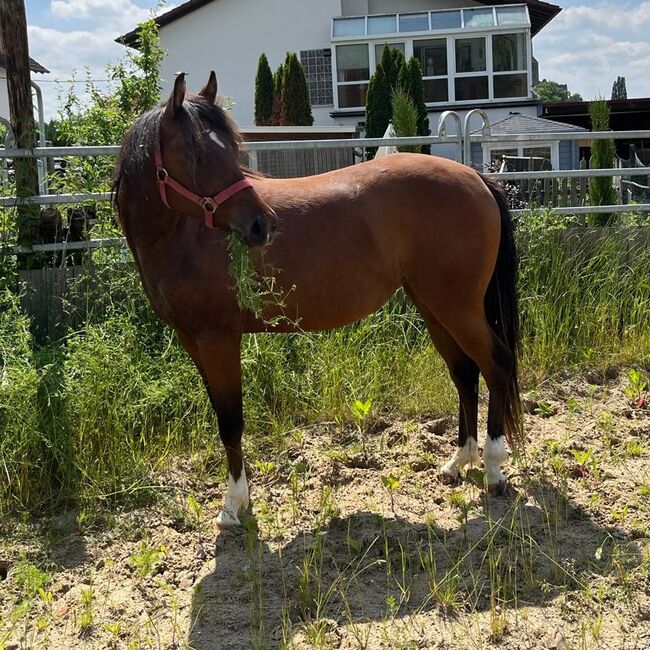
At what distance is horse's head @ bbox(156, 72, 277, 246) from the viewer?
290 centimetres

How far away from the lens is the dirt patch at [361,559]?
2545 millimetres

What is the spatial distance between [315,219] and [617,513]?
6.83 ft

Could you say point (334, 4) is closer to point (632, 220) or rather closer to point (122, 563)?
point (632, 220)

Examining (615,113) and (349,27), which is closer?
(615,113)

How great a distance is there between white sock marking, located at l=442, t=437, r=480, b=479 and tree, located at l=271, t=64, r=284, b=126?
1885 cm

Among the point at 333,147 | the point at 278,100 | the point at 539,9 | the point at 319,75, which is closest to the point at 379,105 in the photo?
the point at 278,100

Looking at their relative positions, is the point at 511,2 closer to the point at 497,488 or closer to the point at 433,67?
the point at 433,67

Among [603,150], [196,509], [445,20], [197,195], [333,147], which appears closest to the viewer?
[197,195]

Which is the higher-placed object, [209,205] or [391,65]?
[391,65]

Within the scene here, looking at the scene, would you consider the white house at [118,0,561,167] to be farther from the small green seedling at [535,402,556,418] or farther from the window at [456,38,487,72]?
the small green seedling at [535,402,556,418]

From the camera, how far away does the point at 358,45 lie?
885 inches

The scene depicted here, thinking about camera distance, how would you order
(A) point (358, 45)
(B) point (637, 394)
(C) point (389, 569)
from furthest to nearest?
(A) point (358, 45)
(B) point (637, 394)
(C) point (389, 569)

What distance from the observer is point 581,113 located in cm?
2211

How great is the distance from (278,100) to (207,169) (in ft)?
64.8
